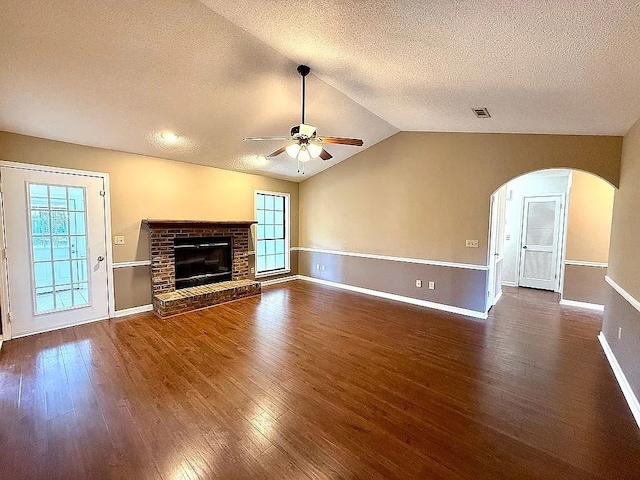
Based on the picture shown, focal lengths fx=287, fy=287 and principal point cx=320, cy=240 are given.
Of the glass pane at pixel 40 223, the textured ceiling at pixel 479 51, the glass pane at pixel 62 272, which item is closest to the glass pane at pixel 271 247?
the glass pane at pixel 62 272

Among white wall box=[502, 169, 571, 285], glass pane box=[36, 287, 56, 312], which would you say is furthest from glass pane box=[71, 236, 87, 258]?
white wall box=[502, 169, 571, 285]

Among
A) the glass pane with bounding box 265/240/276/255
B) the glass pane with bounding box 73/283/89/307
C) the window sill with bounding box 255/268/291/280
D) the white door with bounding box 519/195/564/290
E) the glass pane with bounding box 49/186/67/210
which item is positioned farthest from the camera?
the glass pane with bounding box 265/240/276/255

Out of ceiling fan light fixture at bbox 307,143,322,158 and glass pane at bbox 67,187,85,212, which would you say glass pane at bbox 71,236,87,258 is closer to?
glass pane at bbox 67,187,85,212

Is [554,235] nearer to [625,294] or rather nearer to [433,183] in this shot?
[433,183]

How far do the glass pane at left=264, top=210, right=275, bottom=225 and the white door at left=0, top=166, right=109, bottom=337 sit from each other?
3118mm

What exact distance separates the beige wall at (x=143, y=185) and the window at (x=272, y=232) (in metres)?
0.48

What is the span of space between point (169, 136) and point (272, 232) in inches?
126

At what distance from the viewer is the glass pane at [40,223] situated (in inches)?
143

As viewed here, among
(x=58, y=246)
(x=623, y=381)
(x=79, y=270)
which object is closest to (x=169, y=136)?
(x=58, y=246)

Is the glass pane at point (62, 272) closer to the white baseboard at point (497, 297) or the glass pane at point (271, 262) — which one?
the glass pane at point (271, 262)

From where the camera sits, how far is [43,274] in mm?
3758

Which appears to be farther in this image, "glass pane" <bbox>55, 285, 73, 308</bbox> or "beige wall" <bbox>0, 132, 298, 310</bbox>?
"glass pane" <bbox>55, 285, 73, 308</bbox>

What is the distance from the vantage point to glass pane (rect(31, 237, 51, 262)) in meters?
3.67

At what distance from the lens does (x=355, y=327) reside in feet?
13.4
